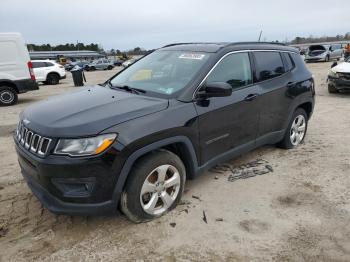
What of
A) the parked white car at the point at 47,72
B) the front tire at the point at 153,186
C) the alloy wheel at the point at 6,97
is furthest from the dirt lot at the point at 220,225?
the parked white car at the point at 47,72

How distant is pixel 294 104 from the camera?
482 cm

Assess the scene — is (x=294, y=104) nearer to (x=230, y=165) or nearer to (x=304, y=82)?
(x=304, y=82)

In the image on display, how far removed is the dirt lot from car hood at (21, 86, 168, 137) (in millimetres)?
1026

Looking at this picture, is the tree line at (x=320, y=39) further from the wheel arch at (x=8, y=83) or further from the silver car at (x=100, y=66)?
the wheel arch at (x=8, y=83)

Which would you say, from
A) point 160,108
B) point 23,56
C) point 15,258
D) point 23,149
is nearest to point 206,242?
point 160,108

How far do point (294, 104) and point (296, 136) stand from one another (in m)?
0.66

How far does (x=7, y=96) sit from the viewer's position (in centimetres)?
1076

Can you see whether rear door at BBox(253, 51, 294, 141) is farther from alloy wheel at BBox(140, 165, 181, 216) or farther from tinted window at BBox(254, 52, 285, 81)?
alloy wheel at BBox(140, 165, 181, 216)

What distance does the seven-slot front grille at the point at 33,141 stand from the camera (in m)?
2.71

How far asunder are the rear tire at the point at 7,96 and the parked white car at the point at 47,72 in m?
8.11

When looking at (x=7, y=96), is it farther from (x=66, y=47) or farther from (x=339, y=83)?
(x=66, y=47)

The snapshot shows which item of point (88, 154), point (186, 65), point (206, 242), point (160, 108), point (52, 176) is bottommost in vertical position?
point (206, 242)

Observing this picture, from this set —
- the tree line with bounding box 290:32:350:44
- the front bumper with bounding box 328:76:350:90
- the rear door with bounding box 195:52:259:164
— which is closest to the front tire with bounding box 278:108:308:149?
the rear door with bounding box 195:52:259:164

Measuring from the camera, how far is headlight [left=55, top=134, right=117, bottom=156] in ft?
8.66
